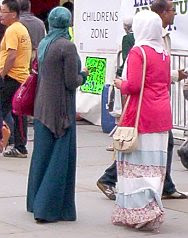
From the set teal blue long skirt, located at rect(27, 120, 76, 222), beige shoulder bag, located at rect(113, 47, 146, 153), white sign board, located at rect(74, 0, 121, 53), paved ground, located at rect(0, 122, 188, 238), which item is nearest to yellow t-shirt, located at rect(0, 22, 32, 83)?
paved ground, located at rect(0, 122, 188, 238)

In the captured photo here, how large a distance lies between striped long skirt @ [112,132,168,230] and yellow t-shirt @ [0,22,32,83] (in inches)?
158

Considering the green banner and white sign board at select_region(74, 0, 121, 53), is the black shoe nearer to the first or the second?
white sign board at select_region(74, 0, 121, 53)

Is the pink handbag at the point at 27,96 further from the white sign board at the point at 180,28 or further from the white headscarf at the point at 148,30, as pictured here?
the white sign board at the point at 180,28

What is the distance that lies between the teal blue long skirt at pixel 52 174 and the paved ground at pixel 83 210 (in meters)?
0.12

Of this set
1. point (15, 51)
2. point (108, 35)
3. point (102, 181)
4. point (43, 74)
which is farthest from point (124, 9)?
point (43, 74)

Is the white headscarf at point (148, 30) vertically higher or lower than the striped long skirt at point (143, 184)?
higher

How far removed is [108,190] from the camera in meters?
8.72

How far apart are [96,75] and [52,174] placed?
7.33 metres

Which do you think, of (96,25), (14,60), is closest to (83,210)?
(14,60)

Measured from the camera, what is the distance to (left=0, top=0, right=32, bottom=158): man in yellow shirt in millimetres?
11117

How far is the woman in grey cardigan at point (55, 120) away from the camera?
7582mm

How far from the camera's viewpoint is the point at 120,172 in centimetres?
754

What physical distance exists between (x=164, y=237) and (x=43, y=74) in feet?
5.60

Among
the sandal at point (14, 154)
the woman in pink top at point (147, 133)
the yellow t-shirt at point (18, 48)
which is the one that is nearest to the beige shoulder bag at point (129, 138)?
the woman in pink top at point (147, 133)
